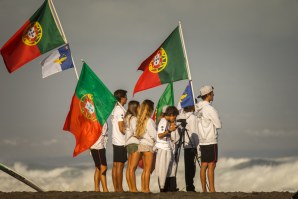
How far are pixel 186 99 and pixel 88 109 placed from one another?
109 inches

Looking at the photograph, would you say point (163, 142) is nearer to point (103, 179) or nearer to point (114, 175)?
point (114, 175)

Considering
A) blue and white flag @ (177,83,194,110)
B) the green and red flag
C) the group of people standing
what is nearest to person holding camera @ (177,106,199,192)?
the group of people standing

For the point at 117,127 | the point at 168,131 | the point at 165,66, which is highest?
the point at 165,66

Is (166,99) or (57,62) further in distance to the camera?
(166,99)

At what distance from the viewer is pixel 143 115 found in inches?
643

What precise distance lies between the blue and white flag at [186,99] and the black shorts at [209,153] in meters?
2.13

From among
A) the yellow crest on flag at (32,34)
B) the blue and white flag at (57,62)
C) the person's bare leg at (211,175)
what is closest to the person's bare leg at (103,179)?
the person's bare leg at (211,175)

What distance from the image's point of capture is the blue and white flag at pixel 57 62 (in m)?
19.0

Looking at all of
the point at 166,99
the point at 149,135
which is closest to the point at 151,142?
the point at 149,135

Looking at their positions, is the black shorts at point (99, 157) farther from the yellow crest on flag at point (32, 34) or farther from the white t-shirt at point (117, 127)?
the yellow crest on flag at point (32, 34)

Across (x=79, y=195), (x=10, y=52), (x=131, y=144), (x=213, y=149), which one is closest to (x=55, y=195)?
(x=79, y=195)

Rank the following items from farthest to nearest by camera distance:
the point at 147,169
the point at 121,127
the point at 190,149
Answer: the point at 190,149
the point at 121,127
the point at 147,169

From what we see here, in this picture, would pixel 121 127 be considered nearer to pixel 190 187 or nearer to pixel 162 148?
pixel 162 148

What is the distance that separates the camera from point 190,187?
18188 millimetres
